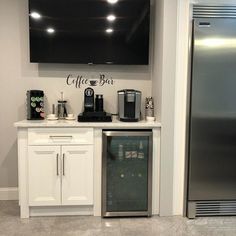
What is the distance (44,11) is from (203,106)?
1.92 m

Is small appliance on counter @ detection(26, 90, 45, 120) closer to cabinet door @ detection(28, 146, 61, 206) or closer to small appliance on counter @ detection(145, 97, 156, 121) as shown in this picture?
cabinet door @ detection(28, 146, 61, 206)

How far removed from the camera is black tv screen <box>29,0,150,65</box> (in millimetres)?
3162

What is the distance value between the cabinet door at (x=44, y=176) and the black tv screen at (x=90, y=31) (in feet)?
3.31

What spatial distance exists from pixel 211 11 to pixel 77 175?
6.84 feet

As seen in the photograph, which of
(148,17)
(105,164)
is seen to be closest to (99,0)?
(148,17)

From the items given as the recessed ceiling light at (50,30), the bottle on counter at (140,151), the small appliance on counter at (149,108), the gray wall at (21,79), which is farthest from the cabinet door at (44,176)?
the recessed ceiling light at (50,30)

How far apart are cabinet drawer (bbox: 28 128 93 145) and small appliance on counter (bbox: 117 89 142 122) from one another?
411 mm

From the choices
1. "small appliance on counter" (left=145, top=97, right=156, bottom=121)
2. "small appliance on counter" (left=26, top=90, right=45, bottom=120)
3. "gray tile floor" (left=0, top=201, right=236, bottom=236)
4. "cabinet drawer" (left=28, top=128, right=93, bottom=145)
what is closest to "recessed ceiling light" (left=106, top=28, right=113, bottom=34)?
"small appliance on counter" (left=145, top=97, right=156, bottom=121)

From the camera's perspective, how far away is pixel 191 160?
3023 millimetres

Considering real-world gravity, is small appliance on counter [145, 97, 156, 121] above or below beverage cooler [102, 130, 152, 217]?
above

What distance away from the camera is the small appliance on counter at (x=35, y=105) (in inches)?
124

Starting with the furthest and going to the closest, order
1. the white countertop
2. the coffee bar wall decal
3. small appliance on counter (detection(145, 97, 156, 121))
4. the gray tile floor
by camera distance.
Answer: the coffee bar wall decal → small appliance on counter (detection(145, 97, 156, 121)) → the white countertop → the gray tile floor

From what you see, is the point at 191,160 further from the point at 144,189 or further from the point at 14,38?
the point at 14,38

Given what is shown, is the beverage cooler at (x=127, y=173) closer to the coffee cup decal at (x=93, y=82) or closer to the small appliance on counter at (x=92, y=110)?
the small appliance on counter at (x=92, y=110)
